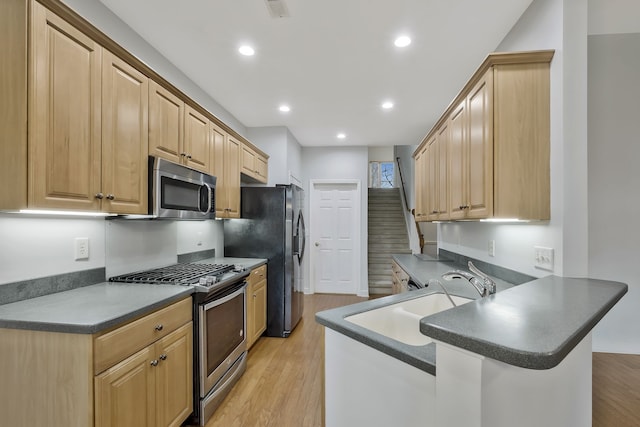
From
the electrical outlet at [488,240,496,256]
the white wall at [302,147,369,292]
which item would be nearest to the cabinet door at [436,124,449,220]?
the electrical outlet at [488,240,496,256]

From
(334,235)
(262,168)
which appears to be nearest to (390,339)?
(262,168)

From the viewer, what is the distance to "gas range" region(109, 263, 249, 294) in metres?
→ 1.98

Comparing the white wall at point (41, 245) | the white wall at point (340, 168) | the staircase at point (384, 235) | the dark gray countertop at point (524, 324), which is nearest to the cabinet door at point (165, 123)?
the white wall at point (41, 245)

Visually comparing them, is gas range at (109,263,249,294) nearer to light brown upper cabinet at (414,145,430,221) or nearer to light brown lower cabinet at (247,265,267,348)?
light brown lower cabinet at (247,265,267,348)

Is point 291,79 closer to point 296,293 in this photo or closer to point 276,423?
point 296,293

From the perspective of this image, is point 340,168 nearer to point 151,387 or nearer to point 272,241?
point 272,241

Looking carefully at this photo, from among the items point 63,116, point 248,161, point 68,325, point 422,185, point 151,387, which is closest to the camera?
point 68,325

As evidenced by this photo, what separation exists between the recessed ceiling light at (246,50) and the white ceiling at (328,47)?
47 mm

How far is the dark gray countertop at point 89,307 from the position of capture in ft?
4.01

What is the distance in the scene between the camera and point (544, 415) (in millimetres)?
904

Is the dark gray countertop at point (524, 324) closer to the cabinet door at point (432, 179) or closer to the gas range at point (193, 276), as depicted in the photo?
the gas range at point (193, 276)

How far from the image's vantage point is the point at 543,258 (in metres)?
1.71

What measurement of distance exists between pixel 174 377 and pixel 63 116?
1489mm

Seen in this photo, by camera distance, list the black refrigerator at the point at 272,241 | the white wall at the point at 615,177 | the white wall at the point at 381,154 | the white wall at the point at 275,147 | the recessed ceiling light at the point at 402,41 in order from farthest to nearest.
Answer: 1. the white wall at the point at 381,154
2. the white wall at the point at 275,147
3. the black refrigerator at the point at 272,241
4. the white wall at the point at 615,177
5. the recessed ceiling light at the point at 402,41
